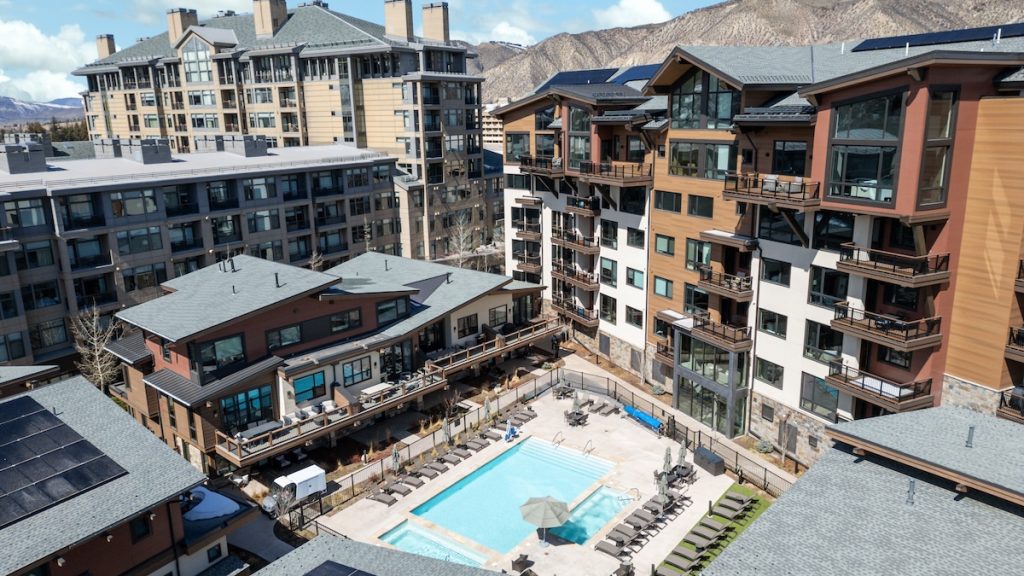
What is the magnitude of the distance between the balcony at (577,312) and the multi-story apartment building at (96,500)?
96.9 ft

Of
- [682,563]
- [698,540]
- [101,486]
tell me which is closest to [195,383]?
[101,486]

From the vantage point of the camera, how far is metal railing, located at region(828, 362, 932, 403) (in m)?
30.2

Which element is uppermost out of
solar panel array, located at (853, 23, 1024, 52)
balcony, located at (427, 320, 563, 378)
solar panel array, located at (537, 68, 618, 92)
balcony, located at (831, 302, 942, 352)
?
solar panel array, located at (537, 68, 618, 92)

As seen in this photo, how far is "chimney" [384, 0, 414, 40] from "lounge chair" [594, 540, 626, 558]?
217 feet

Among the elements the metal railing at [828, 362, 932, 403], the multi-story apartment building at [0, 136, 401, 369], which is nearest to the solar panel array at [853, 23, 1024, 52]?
the metal railing at [828, 362, 932, 403]

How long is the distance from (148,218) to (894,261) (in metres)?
47.6

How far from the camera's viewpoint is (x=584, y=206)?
4991 centimetres

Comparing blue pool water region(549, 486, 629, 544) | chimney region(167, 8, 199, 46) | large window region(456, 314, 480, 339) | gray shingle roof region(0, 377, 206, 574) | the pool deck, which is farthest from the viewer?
chimney region(167, 8, 199, 46)

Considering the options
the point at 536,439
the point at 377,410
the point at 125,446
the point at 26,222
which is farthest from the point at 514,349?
the point at 26,222

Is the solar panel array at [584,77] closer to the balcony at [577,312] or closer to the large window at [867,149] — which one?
the balcony at [577,312]

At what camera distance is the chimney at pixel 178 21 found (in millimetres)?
89675

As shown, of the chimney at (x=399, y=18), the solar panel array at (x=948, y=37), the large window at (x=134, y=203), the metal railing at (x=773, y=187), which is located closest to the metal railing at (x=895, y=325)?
the metal railing at (x=773, y=187)

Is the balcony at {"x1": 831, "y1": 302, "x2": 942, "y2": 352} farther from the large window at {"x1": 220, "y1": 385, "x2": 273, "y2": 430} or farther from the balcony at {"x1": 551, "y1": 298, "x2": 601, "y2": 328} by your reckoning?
the large window at {"x1": 220, "y1": 385, "x2": 273, "y2": 430}

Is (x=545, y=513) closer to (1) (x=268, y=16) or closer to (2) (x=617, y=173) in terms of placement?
(2) (x=617, y=173)
